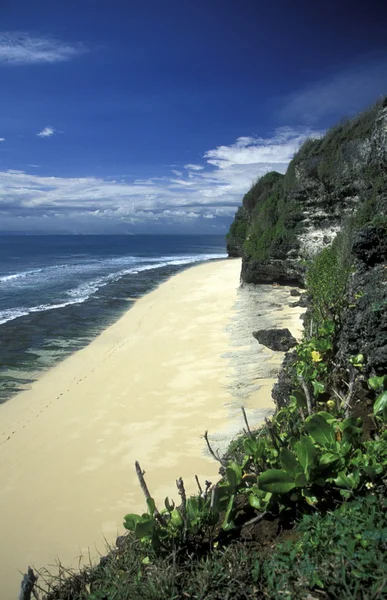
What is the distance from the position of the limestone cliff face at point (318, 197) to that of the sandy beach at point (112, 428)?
6261 mm

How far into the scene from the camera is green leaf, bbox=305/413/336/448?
139 inches

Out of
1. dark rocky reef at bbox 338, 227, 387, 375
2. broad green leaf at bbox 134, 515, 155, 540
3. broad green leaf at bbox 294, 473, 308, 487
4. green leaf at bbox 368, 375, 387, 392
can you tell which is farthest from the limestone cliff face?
broad green leaf at bbox 134, 515, 155, 540

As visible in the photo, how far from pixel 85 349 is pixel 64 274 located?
3189cm

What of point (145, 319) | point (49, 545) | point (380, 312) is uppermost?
point (380, 312)

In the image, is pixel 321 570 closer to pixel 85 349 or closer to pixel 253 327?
pixel 253 327

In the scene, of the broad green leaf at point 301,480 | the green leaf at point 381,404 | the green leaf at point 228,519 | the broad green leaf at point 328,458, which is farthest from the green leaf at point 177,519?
→ the green leaf at point 381,404

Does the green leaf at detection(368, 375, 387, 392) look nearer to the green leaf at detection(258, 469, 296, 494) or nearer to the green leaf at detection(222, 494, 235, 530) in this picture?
the green leaf at detection(258, 469, 296, 494)

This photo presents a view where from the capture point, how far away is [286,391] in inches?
262

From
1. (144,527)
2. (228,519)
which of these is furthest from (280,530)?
(144,527)

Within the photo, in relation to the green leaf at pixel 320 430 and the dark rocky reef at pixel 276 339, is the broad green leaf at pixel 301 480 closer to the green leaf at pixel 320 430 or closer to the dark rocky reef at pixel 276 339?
the green leaf at pixel 320 430

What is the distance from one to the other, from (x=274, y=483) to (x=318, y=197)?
778 inches

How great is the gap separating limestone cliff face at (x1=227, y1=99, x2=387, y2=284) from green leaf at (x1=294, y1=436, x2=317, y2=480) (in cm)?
1133

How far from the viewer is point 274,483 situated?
10.7ft

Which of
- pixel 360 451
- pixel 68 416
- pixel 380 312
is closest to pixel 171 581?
pixel 360 451
